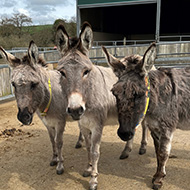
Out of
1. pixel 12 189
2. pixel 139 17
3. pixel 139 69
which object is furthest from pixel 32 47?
pixel 139 17

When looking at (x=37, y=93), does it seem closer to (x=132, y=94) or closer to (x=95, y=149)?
(x=95, y=149)

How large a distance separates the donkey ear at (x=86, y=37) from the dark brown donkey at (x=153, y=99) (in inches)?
12.5

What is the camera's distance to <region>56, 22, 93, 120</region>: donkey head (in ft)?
7.70

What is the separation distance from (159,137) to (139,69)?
115cm

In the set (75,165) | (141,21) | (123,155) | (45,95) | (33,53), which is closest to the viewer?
(33,53)

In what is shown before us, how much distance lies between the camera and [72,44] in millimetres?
2678

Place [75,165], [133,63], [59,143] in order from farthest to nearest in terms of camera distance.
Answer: [75,165] < [59,143] < [133,63]

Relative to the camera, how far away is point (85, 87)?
2.56m

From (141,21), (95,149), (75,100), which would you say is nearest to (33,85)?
(75,100)

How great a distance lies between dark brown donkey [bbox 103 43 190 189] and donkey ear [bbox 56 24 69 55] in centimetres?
59

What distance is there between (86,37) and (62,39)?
352 mm

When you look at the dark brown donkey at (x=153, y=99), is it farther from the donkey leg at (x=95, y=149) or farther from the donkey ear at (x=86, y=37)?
the donkey leg at (x=95, y=149)

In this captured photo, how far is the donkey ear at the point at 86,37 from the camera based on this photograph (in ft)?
8.30

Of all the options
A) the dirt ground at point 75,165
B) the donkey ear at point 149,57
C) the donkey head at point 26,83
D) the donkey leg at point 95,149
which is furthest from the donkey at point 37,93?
the donkey ear at point 149,57
